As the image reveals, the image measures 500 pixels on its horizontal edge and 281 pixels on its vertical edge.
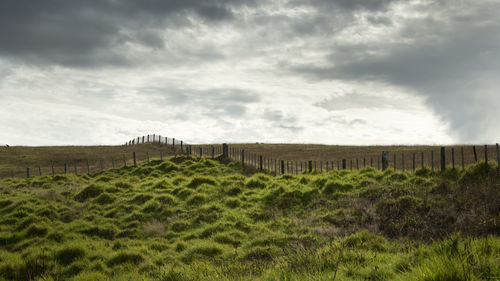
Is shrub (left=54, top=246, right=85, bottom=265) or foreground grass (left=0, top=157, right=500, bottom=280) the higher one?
foreground grass (left=0, top=157, right=500, bottom=280)

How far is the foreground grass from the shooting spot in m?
6.68

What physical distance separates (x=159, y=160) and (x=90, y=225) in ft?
64.0

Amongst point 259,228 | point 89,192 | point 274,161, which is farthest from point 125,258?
point 274,161

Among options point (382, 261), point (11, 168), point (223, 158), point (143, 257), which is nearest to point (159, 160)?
point (223, 158)

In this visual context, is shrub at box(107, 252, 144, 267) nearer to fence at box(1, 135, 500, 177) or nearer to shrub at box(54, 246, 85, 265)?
shrub at box(54, 246, 85, 265)

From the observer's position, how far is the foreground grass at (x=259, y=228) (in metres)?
6.68

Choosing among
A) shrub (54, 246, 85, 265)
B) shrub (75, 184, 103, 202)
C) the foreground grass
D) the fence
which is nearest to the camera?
the foreground grass

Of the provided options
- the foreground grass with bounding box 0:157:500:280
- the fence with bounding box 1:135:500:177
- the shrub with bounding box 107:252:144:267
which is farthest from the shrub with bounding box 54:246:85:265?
the fence with bounding box 1:135:500:177

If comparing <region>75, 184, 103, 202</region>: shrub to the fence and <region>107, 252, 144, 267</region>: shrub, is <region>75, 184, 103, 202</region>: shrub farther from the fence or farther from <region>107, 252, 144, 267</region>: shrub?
the fence

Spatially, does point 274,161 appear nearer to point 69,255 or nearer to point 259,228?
point 259,228

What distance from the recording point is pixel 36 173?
37.1m

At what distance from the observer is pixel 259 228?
42.6ft

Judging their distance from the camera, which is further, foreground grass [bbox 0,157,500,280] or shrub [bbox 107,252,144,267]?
shrub [bbox 107,252,144,267]

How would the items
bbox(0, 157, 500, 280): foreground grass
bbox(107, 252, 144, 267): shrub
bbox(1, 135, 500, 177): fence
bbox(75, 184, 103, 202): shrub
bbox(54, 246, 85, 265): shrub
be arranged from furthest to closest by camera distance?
bbox(1, 135, 500, 177): fence → bbox(75, 184, 103, 202): shrub → bbox(54, 246, 85, 265): shrub → bbox(107, 252, 144, 267): shrub → bbox(0, 157, 500, 280): foreground grass
